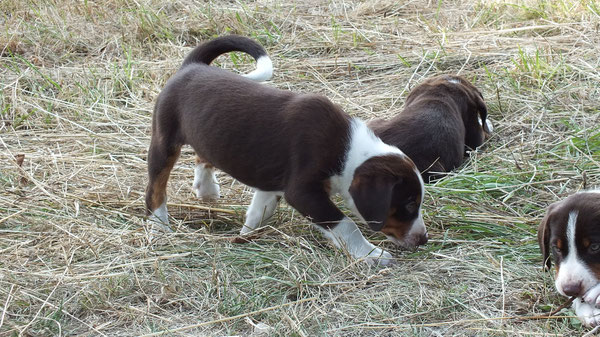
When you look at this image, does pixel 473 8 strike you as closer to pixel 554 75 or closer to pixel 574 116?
pixel 554 75

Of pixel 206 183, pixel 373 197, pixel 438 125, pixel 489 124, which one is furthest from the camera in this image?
pixel 489 124

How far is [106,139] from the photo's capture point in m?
6.56

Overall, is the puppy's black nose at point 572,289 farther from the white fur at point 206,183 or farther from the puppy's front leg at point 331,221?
the white fur at point 206,183

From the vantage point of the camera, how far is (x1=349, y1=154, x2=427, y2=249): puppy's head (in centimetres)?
436

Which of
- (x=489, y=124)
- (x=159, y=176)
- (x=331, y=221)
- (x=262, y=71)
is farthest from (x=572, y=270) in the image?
(x=489, y=124)

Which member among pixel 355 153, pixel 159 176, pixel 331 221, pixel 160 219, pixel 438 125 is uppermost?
pixel 355 153

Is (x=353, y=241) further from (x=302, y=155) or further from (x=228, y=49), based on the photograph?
(x=228, y=49)

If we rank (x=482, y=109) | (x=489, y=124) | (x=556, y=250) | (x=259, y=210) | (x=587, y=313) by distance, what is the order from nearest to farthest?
(x=587, y=313) < (x=556, y=250) < (x=259, y=210) < (x=482, y=109) < (x=489, y=124)

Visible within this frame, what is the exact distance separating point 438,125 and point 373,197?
5.02 feet

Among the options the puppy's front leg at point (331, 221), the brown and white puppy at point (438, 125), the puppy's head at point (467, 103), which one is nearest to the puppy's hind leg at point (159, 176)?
the puppy's front leg at point (331, 221)

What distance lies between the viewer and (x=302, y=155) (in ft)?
15.0

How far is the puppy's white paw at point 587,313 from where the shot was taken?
12.0 feet

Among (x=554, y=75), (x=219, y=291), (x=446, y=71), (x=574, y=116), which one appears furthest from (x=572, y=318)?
(x=446, y=71)

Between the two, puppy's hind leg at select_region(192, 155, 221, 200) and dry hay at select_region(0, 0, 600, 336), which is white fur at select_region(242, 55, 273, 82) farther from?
dry hay at select_region(0, 0, 600, 336)
